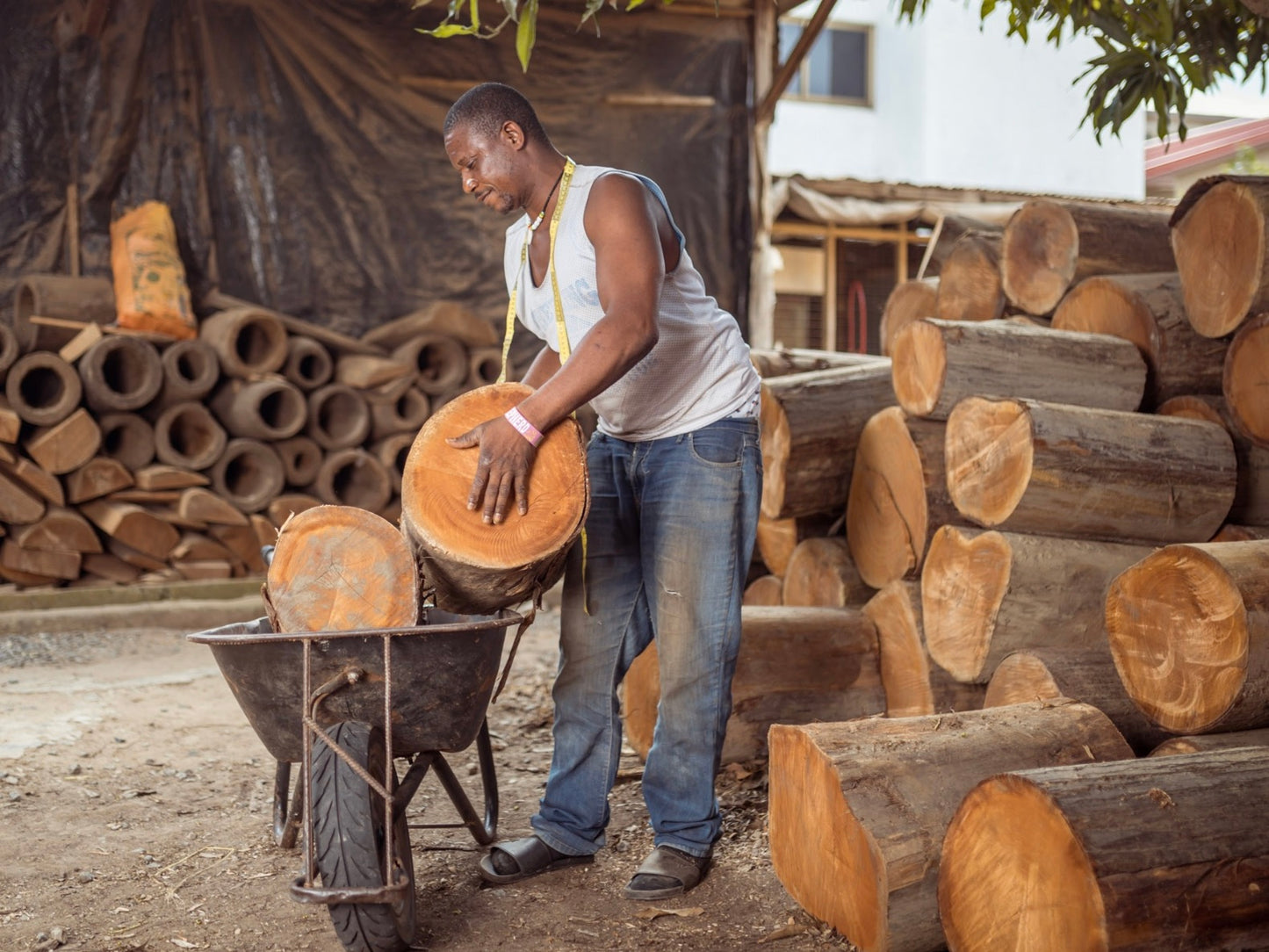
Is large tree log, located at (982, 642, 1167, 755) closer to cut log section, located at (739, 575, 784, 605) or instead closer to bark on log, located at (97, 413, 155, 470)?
cut log section, located at (739, 575, 784, 605)

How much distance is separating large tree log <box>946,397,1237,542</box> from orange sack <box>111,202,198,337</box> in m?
4.23

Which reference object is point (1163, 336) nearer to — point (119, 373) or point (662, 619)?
point (662, 619)

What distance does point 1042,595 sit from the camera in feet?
10.3

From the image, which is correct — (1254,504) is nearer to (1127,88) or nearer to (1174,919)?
(1127,88)

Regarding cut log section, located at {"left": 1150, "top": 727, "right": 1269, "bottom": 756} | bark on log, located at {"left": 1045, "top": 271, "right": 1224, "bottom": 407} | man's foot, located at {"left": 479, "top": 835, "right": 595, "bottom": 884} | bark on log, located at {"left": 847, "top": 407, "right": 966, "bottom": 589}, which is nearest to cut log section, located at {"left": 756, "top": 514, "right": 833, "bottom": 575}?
bark on log, located at {"left": 847, "top": 407, "right": 966, "bottom": 589}

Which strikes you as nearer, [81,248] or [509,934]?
[509,934]

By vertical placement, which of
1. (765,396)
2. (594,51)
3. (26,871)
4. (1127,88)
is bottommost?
(26,871)

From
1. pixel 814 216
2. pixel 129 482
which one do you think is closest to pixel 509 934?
pixel 129 482

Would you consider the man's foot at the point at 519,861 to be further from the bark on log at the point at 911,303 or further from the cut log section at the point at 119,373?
the cut log section at the point at 119,373

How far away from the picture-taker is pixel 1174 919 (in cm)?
187

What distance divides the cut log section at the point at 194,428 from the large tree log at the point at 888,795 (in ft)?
14.0

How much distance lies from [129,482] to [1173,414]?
4.76 meters

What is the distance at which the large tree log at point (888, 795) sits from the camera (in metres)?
2.24

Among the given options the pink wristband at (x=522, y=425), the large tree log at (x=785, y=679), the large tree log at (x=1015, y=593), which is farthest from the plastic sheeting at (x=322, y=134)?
the pink wristband at (x=522, y=425)
